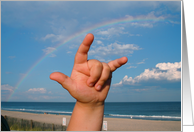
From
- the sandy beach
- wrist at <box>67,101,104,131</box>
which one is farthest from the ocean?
wrist at <box>67,101,104,131</box>

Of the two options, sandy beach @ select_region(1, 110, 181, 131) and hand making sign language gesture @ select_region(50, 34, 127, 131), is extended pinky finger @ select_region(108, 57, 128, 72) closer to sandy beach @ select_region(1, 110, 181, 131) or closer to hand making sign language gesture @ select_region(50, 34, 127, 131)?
hand making sign language gesture @ select_region(50, 34, 127, 131)

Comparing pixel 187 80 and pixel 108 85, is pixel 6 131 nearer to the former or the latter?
pixel 108 85

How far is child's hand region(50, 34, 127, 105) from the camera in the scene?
114 cm

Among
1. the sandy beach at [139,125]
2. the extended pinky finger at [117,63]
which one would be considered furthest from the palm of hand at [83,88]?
the sandy beach at [139,125]

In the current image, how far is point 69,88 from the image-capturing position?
1.20m

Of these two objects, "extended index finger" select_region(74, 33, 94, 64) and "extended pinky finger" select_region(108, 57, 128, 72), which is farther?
"extended pinky finger" select_region(108, 57, 128, 72)

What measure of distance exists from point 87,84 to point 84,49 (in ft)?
0.88

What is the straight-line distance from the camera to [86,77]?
129 cm

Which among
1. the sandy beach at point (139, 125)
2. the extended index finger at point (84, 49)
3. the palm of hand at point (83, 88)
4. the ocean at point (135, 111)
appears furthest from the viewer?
the ocean at point (135, 111)

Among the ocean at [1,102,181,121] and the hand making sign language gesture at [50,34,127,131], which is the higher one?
the ocean at [1,102,181,121]

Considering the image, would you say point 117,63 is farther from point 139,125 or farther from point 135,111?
point 135,111

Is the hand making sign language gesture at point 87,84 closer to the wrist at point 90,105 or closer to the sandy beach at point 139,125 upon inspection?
the wrist at point 90,105

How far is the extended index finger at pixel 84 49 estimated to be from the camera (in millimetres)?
1119

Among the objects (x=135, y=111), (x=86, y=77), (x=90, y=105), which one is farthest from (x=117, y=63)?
(x=135, y=111)
